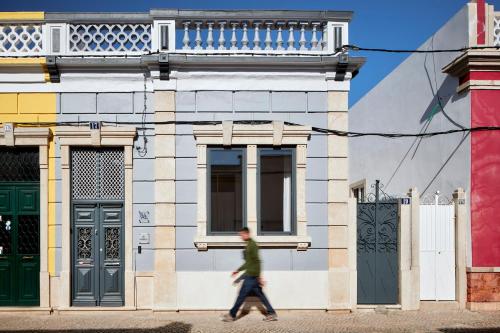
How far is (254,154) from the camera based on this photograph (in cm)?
1049

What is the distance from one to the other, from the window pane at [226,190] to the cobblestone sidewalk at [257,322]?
5.59 feet

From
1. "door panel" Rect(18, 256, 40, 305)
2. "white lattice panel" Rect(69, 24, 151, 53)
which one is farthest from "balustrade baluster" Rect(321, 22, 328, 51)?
"door panel" Rect(18, 256, 40, 305)

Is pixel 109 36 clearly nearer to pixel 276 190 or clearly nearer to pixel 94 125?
pixel 94 125

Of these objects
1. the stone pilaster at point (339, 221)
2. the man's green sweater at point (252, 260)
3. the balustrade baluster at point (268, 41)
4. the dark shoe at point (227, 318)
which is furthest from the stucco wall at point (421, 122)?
the dark shoe at point (227, 318)

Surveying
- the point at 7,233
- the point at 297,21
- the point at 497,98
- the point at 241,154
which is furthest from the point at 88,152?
the point at 497,98

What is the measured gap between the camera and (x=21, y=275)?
1047 cm

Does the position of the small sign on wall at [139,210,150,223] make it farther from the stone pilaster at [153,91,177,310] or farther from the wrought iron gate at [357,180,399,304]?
the wrought iron gate at [357,180,399,304]

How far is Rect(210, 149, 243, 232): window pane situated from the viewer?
10.6 meters

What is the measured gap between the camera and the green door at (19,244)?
10.4 m

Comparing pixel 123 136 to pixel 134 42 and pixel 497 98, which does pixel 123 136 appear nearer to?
pixel 134 42

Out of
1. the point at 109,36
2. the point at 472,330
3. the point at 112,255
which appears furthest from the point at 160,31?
the point at 472,330

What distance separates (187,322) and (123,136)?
3620mm

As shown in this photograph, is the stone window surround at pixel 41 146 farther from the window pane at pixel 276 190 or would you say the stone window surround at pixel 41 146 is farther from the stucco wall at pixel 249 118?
the window pane at pixel 276 190

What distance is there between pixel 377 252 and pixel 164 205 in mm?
4192
